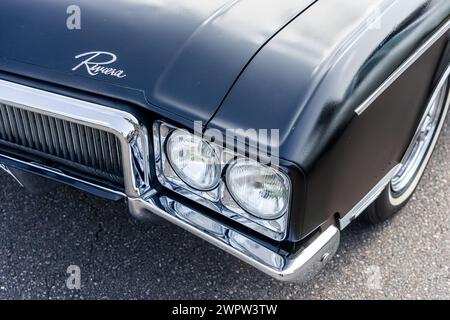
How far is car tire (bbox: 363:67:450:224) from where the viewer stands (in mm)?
2417

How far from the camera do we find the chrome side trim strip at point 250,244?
174cm

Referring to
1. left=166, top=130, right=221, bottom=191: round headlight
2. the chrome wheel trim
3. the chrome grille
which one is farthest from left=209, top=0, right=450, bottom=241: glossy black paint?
the chrome wheel trim

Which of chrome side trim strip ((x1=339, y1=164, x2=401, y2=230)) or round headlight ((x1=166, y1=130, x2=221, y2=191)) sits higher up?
round headlight ((x1=166, y1=130, x2=221, y2=191))

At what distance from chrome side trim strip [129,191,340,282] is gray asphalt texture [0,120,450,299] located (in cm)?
50

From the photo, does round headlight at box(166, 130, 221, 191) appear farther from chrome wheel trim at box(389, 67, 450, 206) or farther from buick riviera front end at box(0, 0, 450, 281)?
chrome wheel trim at box(389, 67, 450, 206)

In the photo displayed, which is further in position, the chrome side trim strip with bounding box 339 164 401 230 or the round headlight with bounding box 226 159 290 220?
the chrome side trim strip with bounding box 339 164 401 230

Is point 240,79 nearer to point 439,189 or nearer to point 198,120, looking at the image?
point 198,120

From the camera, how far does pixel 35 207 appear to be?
261 centimetres

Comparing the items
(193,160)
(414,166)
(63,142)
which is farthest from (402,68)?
(63,142)

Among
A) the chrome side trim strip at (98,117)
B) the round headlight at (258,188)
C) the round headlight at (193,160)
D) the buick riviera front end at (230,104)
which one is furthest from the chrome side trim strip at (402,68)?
the chrome side trim strip at (98,117)

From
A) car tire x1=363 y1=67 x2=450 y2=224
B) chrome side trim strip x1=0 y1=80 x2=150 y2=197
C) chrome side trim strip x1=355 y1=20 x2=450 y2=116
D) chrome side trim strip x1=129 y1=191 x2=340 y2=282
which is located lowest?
car tire x1=363 y1=67 x2=450 y2=224

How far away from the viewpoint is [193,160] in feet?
5.93

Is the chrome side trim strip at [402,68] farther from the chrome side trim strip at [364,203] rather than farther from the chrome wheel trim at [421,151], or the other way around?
the chrome wheel trim at [421,151]

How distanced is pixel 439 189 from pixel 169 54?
5.04ft
